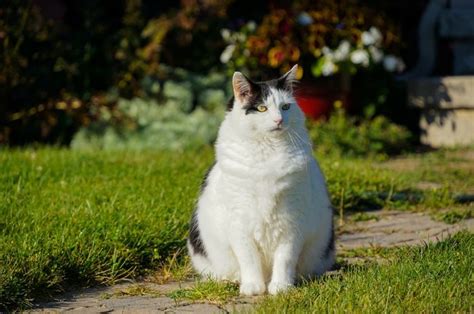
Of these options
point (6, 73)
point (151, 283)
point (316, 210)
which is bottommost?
point (151, 283)

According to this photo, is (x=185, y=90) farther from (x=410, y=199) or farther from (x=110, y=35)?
(x=410, y=199)

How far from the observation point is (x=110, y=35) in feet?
28.6

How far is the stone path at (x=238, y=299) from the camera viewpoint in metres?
3.68

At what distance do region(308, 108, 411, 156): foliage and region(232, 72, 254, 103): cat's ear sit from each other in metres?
3.72

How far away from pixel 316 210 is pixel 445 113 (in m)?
4.94

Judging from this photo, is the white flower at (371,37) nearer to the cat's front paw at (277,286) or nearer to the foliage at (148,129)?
the foliage at (148,129)

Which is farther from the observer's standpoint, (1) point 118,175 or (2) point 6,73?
(2) point 6,73

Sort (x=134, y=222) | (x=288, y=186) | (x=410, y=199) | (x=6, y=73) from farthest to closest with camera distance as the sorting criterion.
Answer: (x=6, y=73), (x=410, y=199), (x=134, y=222), (x=288, y=186)

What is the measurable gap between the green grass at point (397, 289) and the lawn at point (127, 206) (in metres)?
0.01

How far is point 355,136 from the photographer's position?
786cm

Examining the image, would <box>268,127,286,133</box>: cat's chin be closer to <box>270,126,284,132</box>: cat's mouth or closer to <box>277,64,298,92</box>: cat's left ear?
<box>270,126,284,132</box>: cat's mouth

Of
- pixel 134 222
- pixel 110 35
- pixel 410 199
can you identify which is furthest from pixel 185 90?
pixel 134 222

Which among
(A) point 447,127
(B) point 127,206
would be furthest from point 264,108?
(A) point 447,127

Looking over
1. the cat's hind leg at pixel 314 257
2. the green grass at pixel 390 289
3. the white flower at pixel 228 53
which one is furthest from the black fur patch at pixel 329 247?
the white flower at pixel 228 53
